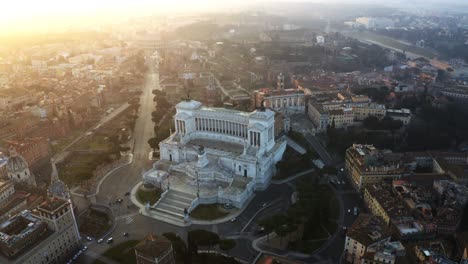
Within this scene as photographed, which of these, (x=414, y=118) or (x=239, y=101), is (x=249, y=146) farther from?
(x=414, y=118)

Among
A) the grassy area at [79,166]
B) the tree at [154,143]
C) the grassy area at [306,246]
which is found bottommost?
the grassy area at [306,246]

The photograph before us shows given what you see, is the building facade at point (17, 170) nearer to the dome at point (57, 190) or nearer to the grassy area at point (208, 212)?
the dome at point (57, 190)

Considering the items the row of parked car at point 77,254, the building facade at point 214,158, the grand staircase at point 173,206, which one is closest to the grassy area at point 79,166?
the building facade at point 214,158

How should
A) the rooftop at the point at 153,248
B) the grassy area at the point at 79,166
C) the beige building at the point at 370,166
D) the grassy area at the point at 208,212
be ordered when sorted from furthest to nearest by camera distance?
1. the grassy area at the point at 79,166
2. the beige building at the point at 370,166
3. the grassy area at the point at 208,212
4. the rooftop at the point at 153,248

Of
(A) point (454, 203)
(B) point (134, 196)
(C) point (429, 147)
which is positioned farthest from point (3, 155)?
(C) point (429, 147)

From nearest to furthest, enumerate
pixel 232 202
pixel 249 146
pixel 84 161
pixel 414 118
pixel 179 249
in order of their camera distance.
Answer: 1. pixel 179 249
2. pixel 232 202
3. pixel 249 146
4. pixel 84 161
5. pixel 414 118
